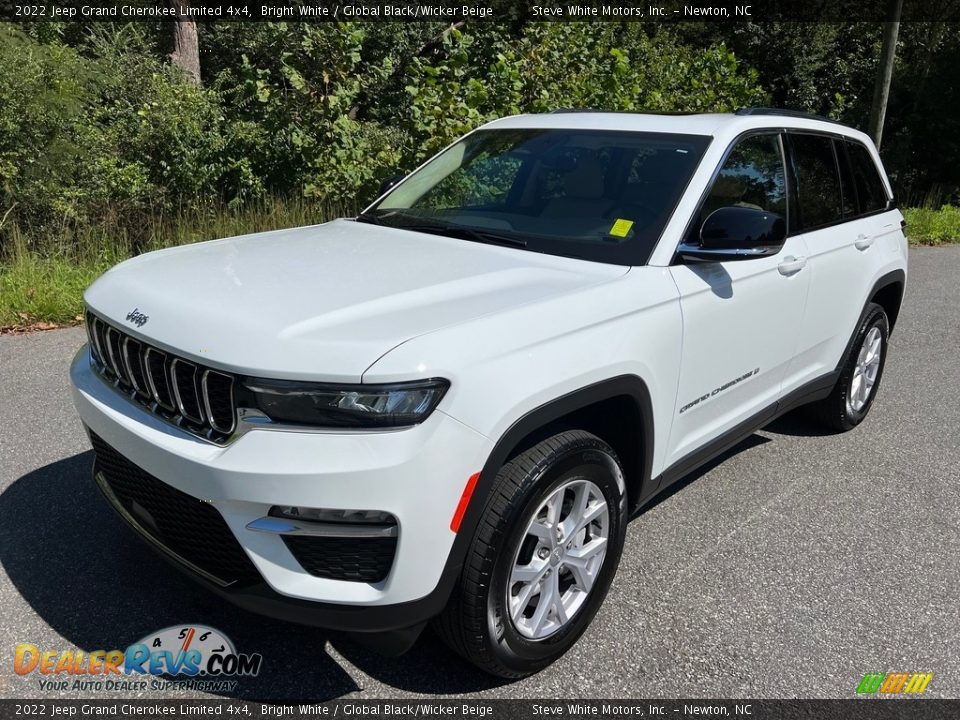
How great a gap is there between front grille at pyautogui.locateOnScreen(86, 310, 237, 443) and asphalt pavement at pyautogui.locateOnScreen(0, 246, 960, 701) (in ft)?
2.85

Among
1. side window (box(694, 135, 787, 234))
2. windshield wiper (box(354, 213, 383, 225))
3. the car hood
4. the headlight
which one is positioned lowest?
the headlight

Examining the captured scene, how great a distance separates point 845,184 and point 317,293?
329 centimetres

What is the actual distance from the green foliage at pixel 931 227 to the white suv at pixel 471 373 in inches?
431

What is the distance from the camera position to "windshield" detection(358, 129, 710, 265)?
3166 millimetres

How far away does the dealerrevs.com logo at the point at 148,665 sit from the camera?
2586mm

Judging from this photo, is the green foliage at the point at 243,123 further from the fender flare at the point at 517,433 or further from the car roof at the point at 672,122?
the fender flare at the point at 517,433

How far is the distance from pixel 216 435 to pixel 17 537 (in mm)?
1677

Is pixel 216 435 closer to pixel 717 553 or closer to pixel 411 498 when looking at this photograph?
pixel 411 498

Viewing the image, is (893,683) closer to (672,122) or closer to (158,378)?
(672,122)

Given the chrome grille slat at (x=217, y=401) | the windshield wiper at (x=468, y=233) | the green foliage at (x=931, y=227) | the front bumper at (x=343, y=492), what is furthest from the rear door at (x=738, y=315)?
the green foliage at (x=931, y=227)

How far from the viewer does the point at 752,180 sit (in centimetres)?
361

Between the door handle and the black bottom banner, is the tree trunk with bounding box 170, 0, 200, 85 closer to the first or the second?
the door handle

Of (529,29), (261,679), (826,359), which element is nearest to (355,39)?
(529,29)

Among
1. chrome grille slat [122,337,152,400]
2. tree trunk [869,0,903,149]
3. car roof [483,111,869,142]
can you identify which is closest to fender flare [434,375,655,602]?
chrome grille slat [122,337,152,400]
